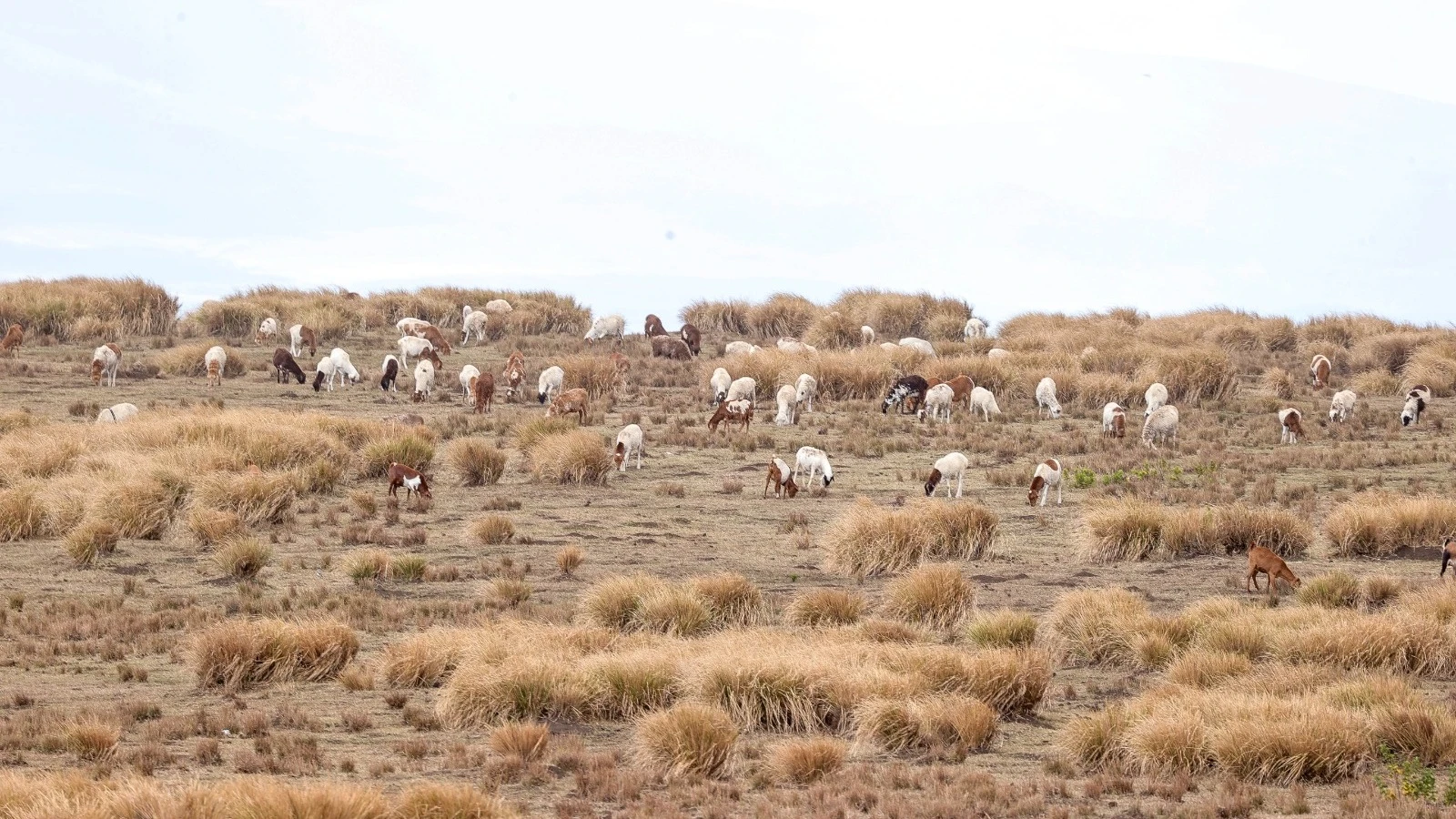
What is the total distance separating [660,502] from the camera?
22.8 meters

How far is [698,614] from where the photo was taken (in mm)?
15188

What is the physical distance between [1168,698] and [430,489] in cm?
1482

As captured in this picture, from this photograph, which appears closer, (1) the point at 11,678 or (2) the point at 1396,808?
(2) the point at 1396,808

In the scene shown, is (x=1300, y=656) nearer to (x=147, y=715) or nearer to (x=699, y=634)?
(x=699, y=634)

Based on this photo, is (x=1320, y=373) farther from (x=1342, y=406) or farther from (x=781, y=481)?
(x=781, y=481)

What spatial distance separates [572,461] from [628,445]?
63.0 inches

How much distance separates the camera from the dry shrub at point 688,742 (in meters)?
10.3

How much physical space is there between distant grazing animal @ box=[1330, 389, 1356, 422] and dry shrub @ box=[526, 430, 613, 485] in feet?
56.3

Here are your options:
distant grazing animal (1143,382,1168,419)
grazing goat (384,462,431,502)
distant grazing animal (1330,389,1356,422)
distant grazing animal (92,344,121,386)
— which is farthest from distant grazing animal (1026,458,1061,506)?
distant grazing animal (92,344,121,386)

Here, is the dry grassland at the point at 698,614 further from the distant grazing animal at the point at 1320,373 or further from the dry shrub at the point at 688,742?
the distant grazing animal at the point at 1320,373

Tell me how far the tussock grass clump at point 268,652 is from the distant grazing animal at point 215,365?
2369cm

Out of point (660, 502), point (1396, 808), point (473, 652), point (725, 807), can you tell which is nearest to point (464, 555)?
point (660, 502)

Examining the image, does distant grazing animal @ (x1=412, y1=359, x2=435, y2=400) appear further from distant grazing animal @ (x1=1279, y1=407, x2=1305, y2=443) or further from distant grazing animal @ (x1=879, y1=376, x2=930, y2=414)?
distant grazing animal @ (x1=1279, y1=407, x2=1305, y2=443)

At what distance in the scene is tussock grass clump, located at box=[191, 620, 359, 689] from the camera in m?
12.8
